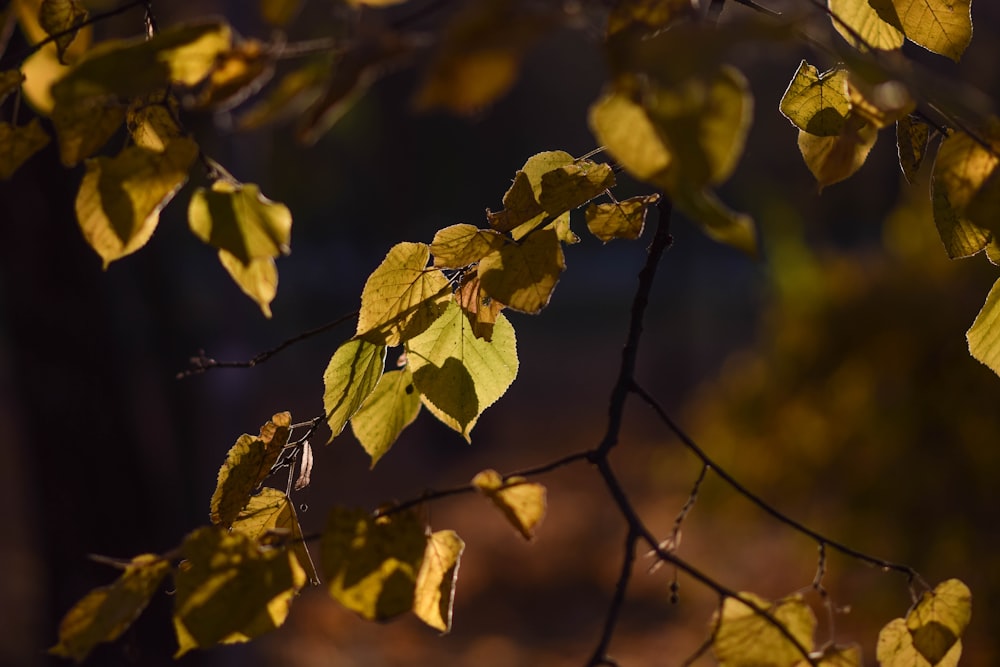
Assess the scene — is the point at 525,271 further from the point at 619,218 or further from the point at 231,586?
the point at 231,586

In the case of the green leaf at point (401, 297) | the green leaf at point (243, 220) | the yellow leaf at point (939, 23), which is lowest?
the green leaf at point (401, 297)

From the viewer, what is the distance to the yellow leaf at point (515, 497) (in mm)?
672

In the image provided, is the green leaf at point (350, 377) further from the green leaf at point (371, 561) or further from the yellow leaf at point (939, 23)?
the yellow leaf at point (939, 23)

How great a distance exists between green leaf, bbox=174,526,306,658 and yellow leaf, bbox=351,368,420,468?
0.18 m

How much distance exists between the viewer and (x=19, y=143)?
0.70 meters

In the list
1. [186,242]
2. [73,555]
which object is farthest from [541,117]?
[73,555]

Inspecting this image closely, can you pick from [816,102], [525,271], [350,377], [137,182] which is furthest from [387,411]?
[816,102]

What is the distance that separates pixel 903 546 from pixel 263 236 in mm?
3452

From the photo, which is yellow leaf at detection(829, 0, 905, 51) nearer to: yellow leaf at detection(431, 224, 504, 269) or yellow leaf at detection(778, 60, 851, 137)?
yellow leaf at detection(778, 60, 851, 137)

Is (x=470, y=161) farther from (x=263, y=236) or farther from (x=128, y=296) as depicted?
(x=263, y=236)

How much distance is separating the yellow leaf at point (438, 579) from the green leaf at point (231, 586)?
111mm

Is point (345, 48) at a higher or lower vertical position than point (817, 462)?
higher

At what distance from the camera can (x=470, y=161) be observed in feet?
57.1

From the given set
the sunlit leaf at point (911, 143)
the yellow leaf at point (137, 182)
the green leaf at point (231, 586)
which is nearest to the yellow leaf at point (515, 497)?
the green leaf at point (231, 586)
